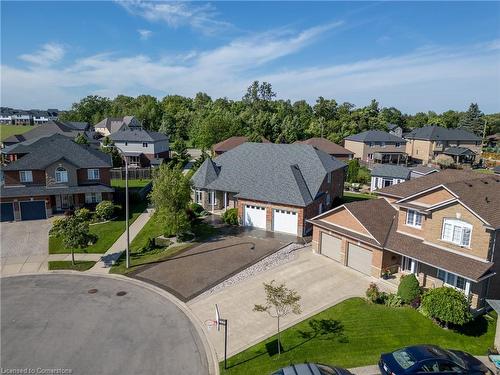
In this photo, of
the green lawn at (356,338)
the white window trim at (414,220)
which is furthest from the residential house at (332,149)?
the green lawn at (356,338)

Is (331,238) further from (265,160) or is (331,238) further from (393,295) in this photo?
(265,160)

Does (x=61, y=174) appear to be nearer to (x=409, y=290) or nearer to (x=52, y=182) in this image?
(x=52, y=182)

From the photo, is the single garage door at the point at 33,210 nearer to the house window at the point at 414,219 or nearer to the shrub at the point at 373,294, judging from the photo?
the shrub at the point at 373,294

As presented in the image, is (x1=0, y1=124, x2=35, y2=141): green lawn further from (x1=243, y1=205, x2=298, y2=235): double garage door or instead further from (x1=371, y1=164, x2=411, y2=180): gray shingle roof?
(x1=371, y1=164, x2=411, y2=180): gray shingle roof

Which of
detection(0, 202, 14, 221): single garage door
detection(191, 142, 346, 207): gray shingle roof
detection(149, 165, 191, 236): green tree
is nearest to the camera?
detection(149, 165, 191, 236): green tree

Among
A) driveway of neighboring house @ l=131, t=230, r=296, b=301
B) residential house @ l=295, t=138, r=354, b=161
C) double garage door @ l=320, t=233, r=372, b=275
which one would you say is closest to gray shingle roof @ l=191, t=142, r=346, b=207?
driveway of neighboring house @ l=131, t=230, r=296, b=301

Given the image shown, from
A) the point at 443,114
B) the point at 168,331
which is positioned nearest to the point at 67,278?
the point at 168,331

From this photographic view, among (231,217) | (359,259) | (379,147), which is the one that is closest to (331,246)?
(359,259)
